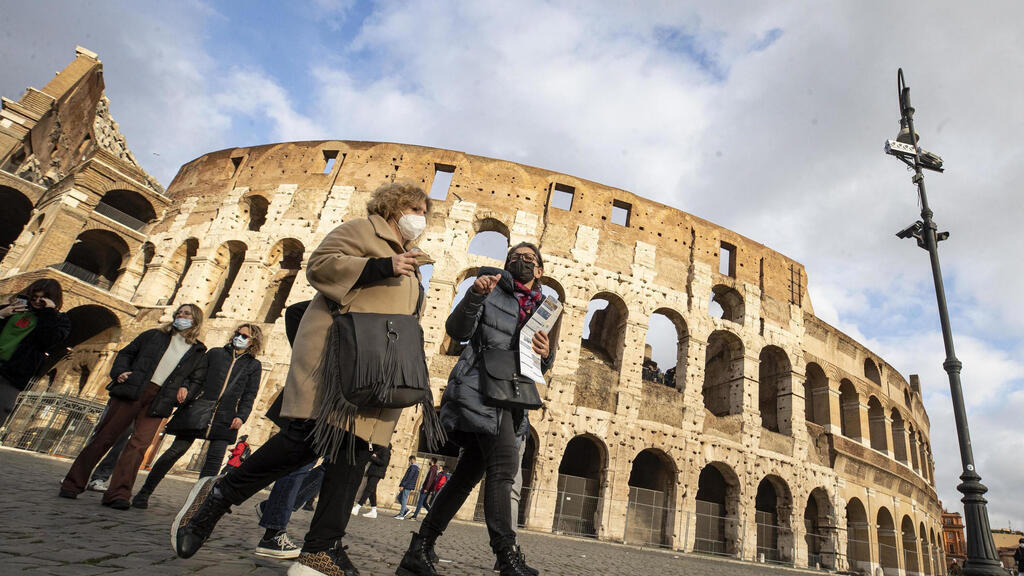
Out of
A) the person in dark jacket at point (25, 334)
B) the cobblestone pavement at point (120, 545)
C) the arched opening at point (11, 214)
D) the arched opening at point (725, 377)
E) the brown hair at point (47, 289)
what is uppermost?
the arched opening at point (11, 214)

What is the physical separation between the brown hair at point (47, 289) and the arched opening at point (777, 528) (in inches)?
619

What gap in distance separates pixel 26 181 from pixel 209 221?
636cm

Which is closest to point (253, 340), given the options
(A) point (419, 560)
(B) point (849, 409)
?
(A) point (419, 560)

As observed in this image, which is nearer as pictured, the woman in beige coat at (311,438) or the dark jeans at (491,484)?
the woman in beige coat at (311,438)

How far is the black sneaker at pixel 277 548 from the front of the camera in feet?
9.11

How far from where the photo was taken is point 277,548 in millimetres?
2854

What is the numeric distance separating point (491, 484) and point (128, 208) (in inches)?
874

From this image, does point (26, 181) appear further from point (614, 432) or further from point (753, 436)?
point (753, 436)

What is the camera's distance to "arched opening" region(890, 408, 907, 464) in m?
19.2

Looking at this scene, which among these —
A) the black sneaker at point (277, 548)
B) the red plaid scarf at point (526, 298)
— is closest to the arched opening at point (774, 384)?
the red plaid scarf at point (526, 298)

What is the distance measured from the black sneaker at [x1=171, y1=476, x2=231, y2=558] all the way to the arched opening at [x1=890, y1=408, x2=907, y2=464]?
23.5 m

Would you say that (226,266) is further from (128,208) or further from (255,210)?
(128,208)

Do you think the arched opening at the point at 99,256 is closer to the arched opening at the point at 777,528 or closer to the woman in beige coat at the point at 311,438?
the woman in beige coat at the point at 311,438

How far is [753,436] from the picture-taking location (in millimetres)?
14539
